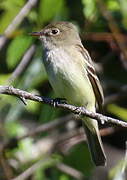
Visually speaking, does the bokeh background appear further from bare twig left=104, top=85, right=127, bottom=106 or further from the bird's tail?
the bird's tail

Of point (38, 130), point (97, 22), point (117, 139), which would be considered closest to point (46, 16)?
point (97, 22)

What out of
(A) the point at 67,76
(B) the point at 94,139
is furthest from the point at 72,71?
(B) the point at 94,139

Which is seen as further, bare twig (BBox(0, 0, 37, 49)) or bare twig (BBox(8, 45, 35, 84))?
bare twig (BBox(8, 45, 35, 84))

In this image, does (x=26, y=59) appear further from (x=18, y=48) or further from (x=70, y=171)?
(x=70, y=171)

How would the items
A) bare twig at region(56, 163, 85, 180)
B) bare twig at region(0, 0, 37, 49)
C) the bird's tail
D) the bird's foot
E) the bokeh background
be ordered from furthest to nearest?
bare twig at region(56, 163, 85, 180), the bird's tail, the bokeh background, bare twig at region(0, 0, 37, 49), the bird's foot

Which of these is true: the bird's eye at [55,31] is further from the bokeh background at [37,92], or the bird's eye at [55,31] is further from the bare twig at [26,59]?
the bare twig at [26,59]

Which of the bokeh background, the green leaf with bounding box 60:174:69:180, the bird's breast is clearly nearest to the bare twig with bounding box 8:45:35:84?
the bokeh background

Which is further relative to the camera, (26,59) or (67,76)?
(26,59)
